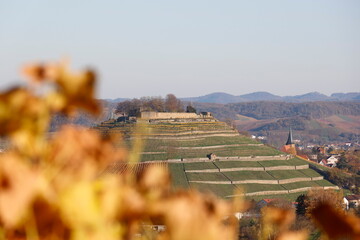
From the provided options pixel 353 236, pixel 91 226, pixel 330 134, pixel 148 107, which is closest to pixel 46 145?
pixel 91 226

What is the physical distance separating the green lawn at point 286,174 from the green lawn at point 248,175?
38.1 inches

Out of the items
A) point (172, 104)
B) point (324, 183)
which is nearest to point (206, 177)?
point (324, 183)

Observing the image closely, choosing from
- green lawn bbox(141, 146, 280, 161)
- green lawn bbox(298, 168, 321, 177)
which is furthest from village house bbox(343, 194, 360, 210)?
green lawn bbox(141, 146, 280, 161)

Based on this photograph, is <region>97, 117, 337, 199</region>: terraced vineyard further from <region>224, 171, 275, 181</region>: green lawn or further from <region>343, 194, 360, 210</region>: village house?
<region>343, 194, 360, 210</region>: village house

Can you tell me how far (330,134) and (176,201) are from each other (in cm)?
16566

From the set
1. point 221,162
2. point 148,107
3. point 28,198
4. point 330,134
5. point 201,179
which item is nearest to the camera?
point 28,198

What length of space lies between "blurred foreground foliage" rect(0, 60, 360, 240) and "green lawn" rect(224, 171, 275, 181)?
44136 mm

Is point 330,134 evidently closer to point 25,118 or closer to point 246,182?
point 246,182

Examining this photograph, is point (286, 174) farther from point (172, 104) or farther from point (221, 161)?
point (172, 104)

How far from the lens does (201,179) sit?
43.5m

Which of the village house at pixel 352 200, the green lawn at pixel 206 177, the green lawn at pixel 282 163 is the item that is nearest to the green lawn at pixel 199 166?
the green lawn at pixel 206 177

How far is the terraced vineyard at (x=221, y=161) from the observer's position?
4359cm

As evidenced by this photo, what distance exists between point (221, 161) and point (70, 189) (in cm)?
4829

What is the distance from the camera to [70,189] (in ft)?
2.73
